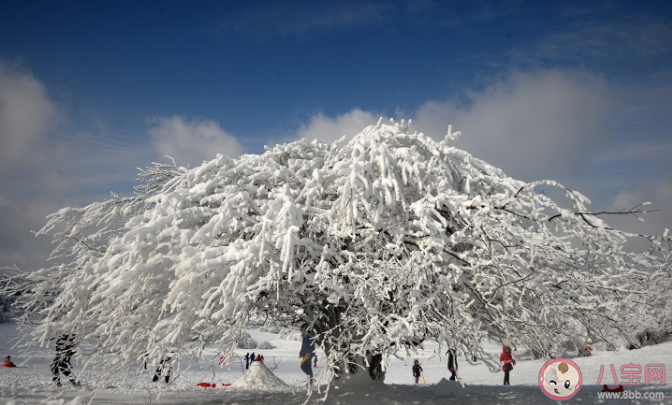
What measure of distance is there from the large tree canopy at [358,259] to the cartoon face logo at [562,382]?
3.49 ft

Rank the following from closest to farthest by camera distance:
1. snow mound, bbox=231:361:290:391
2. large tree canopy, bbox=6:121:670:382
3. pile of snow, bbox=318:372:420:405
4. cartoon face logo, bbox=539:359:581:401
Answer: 1. large tree canopy, bbox=6:121:670:382
2. pile of snow, bbox=318:372:420:405
3. cartoon face logo, bbox=539:359:581:401
4. snow mound, bbox=231:361:290:391

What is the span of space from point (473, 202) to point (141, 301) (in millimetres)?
5086

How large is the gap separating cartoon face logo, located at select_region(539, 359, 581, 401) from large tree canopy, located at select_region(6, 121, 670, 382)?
1.06m

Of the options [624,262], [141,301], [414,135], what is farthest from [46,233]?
[624,262]

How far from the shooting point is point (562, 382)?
326 inches

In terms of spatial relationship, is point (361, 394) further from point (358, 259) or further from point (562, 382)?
point (562, 382)

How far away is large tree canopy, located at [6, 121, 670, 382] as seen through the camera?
5.63m

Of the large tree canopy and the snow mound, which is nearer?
the large tree canopy

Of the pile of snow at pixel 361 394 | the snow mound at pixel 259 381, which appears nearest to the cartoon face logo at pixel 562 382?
the pile of snow at pixel 361 394

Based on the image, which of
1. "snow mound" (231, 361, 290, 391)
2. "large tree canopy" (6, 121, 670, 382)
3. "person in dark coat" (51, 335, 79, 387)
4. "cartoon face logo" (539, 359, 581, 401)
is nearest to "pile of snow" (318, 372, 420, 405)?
"large tree canopy" (6, 121, 670, 382)

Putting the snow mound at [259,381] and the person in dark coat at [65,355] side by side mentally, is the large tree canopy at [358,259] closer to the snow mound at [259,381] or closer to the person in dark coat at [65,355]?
the person in dark coat at [65,355]

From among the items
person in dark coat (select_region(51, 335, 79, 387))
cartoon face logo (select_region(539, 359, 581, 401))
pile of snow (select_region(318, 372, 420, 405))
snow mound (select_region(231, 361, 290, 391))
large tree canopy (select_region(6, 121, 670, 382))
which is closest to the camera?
large tree canopy (select_region(6, 121, 670, 382))

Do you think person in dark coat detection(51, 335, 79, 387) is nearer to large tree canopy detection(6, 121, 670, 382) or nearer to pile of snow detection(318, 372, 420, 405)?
large tree canopy detection(6, 121, 670, 382)

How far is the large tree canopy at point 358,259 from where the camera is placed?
5.63m
